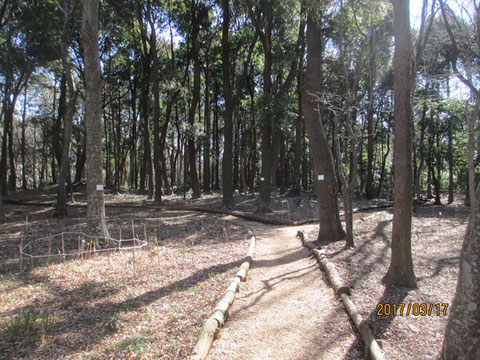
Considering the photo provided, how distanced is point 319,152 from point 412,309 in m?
4.79

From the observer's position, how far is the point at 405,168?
15.3 feet

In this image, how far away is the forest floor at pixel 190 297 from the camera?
3244mm

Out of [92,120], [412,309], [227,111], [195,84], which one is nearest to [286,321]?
[412,309]

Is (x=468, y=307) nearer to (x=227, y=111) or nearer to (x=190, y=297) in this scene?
(x=190, y=297)

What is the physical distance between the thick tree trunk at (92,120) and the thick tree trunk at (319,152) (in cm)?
546

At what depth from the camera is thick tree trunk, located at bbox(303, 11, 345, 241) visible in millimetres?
7949

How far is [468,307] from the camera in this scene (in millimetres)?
2223

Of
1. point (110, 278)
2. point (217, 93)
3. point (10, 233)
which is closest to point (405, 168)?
point (110, 278)

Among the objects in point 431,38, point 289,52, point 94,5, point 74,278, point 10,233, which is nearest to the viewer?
point 74,278

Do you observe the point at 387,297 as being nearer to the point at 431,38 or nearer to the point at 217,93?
the point at 431,38

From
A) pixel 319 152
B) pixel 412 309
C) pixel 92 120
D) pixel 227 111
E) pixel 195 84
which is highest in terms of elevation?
pixel 195 84

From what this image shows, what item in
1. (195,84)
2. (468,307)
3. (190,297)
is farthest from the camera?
(195,84)

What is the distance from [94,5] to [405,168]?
807 cm

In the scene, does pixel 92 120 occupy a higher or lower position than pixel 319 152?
higher
